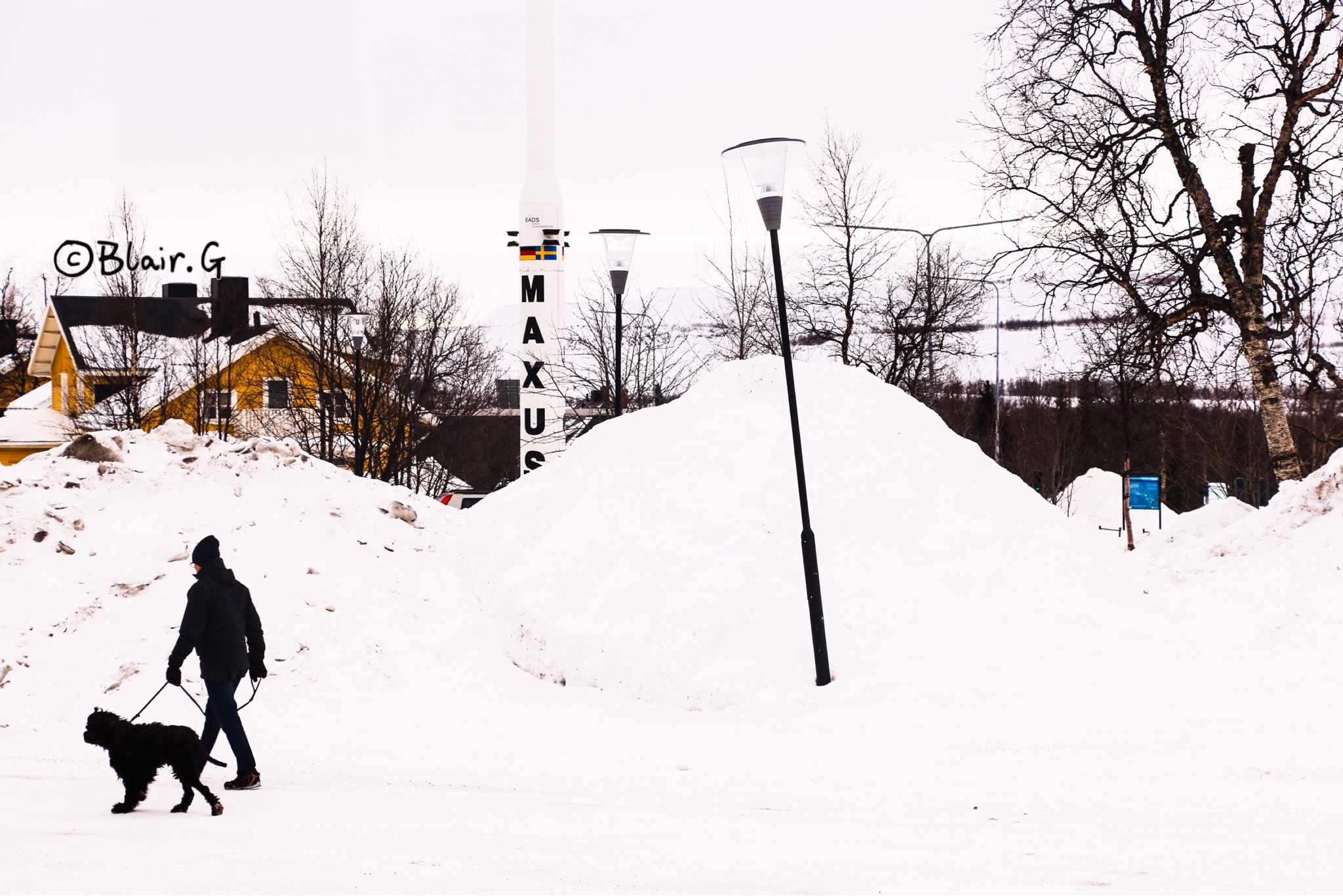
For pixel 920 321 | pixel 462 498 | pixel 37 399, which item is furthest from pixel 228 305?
pixel 920 321

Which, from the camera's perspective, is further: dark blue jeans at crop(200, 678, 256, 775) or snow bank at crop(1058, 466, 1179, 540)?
snow bank at crop(1058, 466, 1179, 540)

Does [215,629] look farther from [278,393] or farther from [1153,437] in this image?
[1153,437]

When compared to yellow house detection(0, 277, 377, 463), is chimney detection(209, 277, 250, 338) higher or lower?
higher

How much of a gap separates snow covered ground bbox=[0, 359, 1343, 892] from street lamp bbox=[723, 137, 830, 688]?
792 mm

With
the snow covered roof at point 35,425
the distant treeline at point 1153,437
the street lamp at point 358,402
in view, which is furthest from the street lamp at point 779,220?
the snow covered roof at point 35,425

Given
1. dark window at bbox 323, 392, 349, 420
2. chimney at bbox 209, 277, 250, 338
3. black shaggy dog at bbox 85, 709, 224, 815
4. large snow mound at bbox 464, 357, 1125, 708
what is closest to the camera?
black shaggy dog at bbox 85, 709, 224, 815

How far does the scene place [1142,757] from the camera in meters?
8.23

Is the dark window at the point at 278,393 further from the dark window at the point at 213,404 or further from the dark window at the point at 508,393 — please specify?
the dark window at the point at 508,393

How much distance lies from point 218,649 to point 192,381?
108ft

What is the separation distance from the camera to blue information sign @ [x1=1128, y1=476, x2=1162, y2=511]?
2744 centimetres

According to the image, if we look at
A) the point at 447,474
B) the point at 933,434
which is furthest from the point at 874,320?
the point at 933,434

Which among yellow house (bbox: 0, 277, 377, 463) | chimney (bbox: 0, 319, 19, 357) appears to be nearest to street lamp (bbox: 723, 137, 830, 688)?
yellow house (bbox: 0, 277, 377, 463)

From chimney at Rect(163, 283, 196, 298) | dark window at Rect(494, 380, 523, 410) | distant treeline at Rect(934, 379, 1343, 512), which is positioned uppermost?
chimney at Rect(163, 283, 196, 298)

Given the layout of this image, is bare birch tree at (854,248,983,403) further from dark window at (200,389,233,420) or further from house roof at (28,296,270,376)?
house roof at (28,296,270,376)
